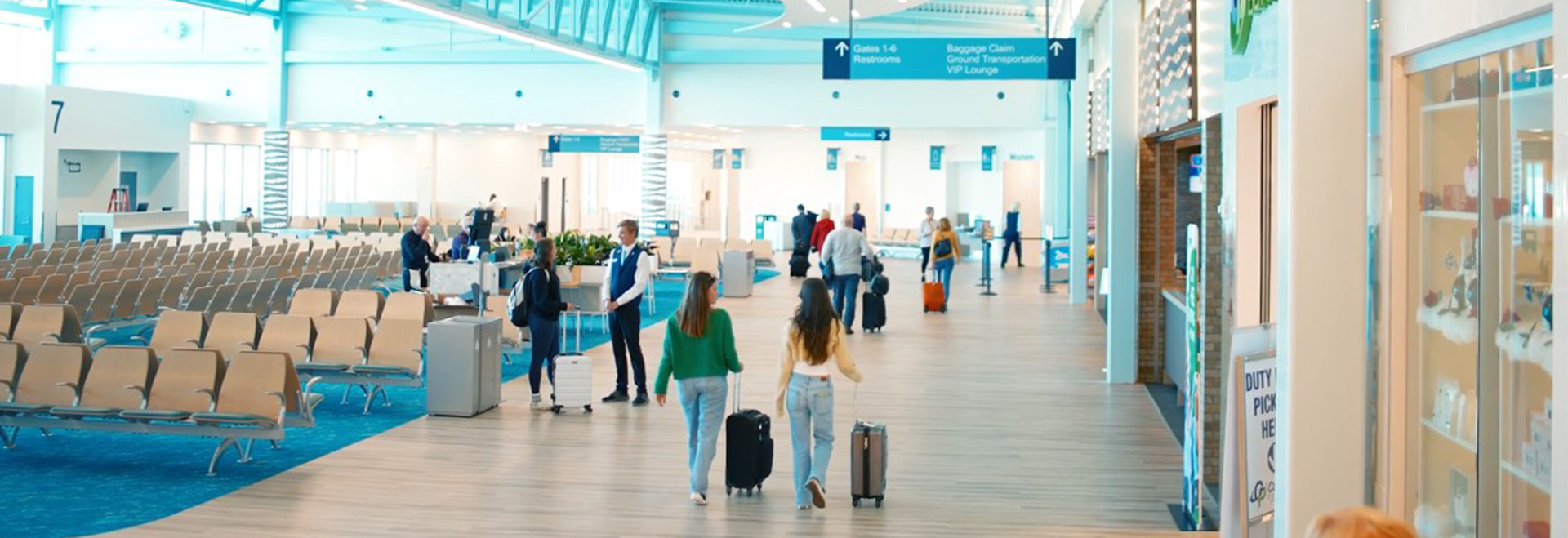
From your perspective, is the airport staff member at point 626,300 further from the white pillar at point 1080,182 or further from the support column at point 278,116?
the support column at point 278,116

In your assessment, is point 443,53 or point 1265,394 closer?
point 1265,394

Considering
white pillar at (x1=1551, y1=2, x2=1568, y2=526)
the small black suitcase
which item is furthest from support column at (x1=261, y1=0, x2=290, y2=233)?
white pillar at (x1=1551, y1=2, x2=1568, y2=526)

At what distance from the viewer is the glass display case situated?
353 cm

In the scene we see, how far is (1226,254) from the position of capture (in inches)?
287

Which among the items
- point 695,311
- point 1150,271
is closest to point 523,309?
point 695,311

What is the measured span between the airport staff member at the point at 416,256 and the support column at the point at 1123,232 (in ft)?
23.8

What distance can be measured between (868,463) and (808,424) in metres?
0.37

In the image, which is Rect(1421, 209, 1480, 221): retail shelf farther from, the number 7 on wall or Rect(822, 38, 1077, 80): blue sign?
the number 7 on wall

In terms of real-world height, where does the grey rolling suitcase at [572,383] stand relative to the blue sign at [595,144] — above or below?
below

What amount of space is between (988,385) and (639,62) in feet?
61.6

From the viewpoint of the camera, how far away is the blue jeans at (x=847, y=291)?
55.1ft

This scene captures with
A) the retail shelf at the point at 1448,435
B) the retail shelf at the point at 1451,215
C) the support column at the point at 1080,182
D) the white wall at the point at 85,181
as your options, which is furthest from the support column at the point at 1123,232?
the white wall at the point at 85,181

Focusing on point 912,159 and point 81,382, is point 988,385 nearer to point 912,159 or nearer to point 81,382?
point 81,382

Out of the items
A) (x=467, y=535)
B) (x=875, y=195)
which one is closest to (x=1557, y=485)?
(x=467, y=535)
